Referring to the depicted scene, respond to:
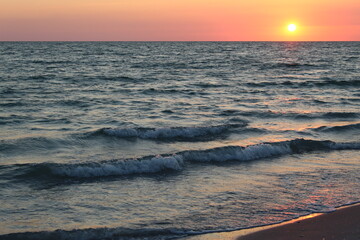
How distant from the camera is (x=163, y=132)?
13.7m

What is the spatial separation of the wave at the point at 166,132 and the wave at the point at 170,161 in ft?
7.72

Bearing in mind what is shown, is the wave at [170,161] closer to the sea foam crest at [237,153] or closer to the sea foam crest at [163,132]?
the sea foam crest at [237,153]

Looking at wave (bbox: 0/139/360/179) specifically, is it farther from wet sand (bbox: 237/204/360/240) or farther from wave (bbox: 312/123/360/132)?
wet sand (bbox: 237/204/360/240)

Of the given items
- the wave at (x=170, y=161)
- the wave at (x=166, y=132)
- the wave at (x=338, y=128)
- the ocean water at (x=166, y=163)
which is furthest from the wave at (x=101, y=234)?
the wave at (x=338, y=128)

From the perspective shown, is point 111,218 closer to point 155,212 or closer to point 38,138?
point 155,212

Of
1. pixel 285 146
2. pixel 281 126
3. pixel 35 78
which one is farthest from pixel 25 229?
pixel 35 78

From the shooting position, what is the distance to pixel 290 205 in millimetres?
7516

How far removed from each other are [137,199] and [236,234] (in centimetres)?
222

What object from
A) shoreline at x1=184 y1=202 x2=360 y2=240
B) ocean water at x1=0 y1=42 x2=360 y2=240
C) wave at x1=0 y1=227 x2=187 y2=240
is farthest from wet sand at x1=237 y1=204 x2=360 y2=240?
wave at x1=0 y1=227 x2=187 y2=240

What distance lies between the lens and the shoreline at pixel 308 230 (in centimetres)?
617

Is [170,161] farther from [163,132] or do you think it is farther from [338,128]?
[338,128]

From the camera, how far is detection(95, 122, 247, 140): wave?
13508mm

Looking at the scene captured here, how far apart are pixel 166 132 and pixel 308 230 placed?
7.89m

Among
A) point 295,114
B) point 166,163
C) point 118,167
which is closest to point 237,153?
point 166,163
